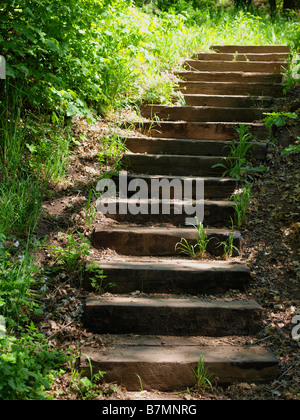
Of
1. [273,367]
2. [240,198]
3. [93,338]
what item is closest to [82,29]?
[240,198]

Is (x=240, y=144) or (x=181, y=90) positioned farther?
(x=181, y=90)

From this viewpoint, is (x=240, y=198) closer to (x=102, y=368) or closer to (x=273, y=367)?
(x=273, y=367)

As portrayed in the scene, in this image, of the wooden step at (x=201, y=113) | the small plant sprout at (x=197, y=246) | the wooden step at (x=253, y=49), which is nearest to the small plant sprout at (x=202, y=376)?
the small plant sprout at (x=197, y=246)

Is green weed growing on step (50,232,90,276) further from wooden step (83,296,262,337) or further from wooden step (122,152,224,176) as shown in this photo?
wooden step (122,152,224,176)

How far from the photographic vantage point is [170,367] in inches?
103

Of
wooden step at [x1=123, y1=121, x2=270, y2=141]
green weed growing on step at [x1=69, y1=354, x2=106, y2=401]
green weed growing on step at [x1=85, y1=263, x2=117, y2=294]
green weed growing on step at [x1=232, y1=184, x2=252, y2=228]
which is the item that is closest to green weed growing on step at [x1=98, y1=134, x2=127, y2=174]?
wooden step at [x1=123, y1=121, x2=270, y2=141]

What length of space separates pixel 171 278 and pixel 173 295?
0.42 ft

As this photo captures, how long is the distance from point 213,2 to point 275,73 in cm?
791

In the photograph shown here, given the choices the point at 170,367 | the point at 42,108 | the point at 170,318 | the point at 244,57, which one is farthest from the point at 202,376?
the point at 244,57

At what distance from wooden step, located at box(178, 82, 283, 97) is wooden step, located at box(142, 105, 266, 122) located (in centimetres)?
57

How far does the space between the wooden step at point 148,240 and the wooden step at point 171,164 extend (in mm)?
1034

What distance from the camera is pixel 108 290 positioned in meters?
3.18

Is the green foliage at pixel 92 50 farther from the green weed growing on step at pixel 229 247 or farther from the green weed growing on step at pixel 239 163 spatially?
the green weed growing on step at pixel 229 247

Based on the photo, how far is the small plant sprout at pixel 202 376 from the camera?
2580 millimetres
